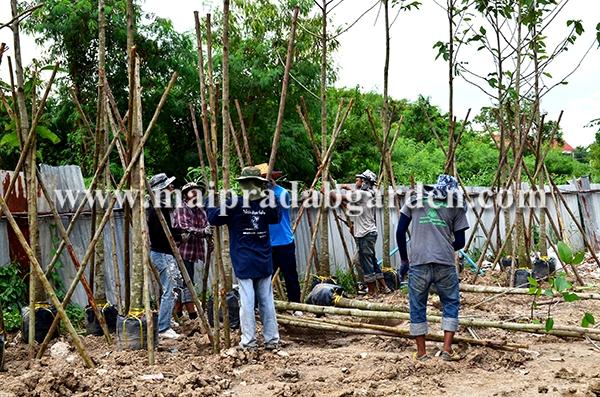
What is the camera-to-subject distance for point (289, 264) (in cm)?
787

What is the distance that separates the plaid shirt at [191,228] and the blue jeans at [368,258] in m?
2.79

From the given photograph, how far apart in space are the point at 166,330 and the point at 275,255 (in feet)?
4.68

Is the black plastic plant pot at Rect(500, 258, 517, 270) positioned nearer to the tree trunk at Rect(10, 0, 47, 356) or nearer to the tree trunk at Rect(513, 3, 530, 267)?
the tree trunk at Rect(513, 3, 530, 267)

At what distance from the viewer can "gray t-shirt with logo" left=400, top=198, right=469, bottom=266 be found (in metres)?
5.86

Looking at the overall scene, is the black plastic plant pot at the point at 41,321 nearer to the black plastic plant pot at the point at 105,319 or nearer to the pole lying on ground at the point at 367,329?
the black plastic plant pot at the point at 105,319

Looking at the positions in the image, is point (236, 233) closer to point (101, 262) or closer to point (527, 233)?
point (101, 262)

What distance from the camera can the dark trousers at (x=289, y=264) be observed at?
309 inches

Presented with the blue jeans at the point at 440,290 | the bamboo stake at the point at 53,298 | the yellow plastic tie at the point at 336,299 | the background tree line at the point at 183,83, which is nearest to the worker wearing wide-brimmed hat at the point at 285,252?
the yellow plastic tie at the point at 336,299

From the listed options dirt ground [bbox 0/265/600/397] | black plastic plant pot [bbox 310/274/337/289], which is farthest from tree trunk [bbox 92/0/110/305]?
black plastic plant pot [bbox 310/274/337/289]

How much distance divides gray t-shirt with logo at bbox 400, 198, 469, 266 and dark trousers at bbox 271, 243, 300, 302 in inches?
81.4

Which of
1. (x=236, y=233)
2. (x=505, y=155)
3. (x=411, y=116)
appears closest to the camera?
(x=236, y=233)

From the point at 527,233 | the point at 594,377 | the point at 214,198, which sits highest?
the point at 214,198

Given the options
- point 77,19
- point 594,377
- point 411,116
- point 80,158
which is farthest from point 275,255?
point 411,116

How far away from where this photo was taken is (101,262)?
731 centimetres
